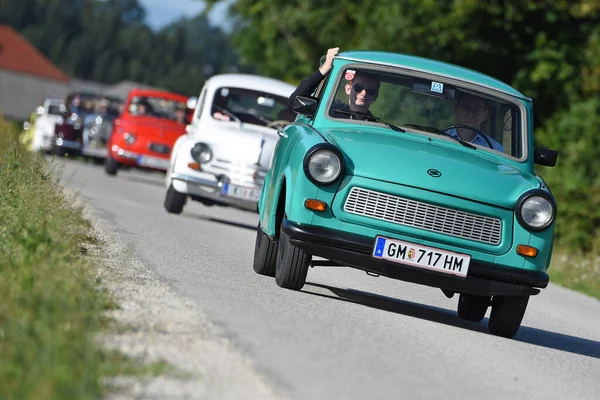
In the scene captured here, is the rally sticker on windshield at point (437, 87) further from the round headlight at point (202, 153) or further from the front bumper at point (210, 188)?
the round headlight at point (202, 153)

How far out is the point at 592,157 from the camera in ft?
94.0

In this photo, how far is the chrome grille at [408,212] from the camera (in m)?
8.51

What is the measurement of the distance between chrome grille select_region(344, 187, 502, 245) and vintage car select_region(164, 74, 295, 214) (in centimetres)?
732

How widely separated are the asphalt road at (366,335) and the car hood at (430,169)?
0.94 m

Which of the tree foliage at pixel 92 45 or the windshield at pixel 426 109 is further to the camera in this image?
the tree foliage at pixel 92 45

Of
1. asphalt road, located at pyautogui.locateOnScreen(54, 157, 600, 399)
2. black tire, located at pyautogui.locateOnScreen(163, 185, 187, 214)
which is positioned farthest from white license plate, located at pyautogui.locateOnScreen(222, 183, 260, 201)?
asphalt road, located at pyautogui.locateOnScreen(54, 157, 600, 399)

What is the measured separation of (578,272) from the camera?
1892 centimetres

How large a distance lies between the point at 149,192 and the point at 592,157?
1098 cm

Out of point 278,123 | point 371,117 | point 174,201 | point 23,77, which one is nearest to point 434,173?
point 371,117

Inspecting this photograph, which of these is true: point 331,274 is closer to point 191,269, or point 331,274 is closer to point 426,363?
point 191,269

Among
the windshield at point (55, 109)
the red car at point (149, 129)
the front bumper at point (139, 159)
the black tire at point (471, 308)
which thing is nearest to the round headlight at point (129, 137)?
the red car at point (149, 129)

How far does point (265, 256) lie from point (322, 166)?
184 cm

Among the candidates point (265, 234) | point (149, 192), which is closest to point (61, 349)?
point (265, 234)

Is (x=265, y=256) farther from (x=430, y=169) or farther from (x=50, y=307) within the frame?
(x=50, y=307)
